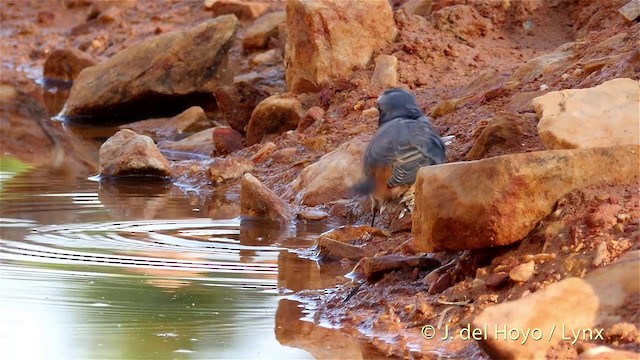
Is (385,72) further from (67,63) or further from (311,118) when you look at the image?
(67,63)

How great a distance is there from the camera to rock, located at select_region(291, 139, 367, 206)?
6809 mm

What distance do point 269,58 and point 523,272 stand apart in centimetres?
812

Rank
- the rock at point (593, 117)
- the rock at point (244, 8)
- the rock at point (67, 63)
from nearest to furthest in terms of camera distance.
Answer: the rock at point (593, 117) < the rock at point (244, 8) < the rock at point (67, 63)

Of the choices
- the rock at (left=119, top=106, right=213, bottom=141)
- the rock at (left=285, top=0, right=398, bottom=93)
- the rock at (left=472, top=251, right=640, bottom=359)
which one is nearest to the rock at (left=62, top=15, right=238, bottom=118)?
the rock at (left=119, top=106, right=213, bottom=141)

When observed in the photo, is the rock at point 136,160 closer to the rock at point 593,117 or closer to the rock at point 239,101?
the rock at point 239,101

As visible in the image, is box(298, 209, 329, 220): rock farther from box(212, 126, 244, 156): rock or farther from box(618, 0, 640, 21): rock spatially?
box(212, 126, 244, 156): rock

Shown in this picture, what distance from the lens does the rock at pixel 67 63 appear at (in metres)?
14.4

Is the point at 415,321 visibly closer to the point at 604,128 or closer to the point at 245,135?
the point at 604,128

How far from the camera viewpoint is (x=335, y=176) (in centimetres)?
690

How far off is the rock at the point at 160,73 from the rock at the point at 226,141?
95.4 inches

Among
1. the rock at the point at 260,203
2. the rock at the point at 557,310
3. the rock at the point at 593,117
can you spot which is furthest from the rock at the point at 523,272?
the rock at the point at 260,203

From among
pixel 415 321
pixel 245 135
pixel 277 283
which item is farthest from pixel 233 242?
pixel 245 135

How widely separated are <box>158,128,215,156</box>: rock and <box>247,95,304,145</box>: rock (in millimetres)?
724

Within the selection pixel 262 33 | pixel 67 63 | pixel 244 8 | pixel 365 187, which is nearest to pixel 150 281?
pixel 365 187
